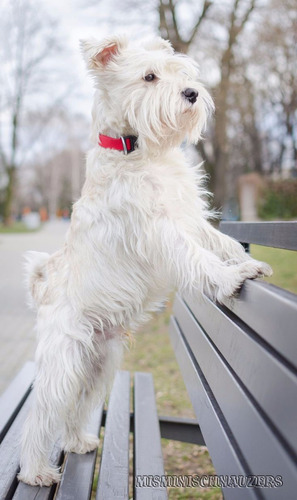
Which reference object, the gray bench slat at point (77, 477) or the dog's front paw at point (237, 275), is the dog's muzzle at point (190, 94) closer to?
the dog's front paw at point (237, 275)

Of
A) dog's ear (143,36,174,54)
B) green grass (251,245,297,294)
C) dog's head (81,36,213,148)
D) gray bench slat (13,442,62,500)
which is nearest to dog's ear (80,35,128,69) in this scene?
dog's head (81,36,213,148)

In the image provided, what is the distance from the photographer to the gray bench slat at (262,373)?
1098 millimetres

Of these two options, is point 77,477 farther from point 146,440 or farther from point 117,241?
point 117,241

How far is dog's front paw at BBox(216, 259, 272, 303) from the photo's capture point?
177 centimetres

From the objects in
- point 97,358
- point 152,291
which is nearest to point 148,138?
point 152,291

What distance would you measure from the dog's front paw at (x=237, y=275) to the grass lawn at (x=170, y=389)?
96 centimetres

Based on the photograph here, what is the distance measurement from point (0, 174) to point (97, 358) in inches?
1533

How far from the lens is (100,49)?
2.49 m

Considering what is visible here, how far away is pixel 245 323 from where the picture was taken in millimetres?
1607

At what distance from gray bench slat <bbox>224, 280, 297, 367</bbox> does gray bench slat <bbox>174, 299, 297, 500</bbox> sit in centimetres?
19

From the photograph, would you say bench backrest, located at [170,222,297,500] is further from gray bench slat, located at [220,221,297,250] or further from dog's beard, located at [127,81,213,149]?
dog's beard, located at [127,81,213,149]

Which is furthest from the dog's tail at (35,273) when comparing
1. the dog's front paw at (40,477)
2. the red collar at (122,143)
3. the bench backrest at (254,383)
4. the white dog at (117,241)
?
the bench backrest at (254,383)

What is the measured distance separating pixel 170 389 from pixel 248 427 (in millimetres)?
3952

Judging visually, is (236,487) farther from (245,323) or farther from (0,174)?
(0,174)
